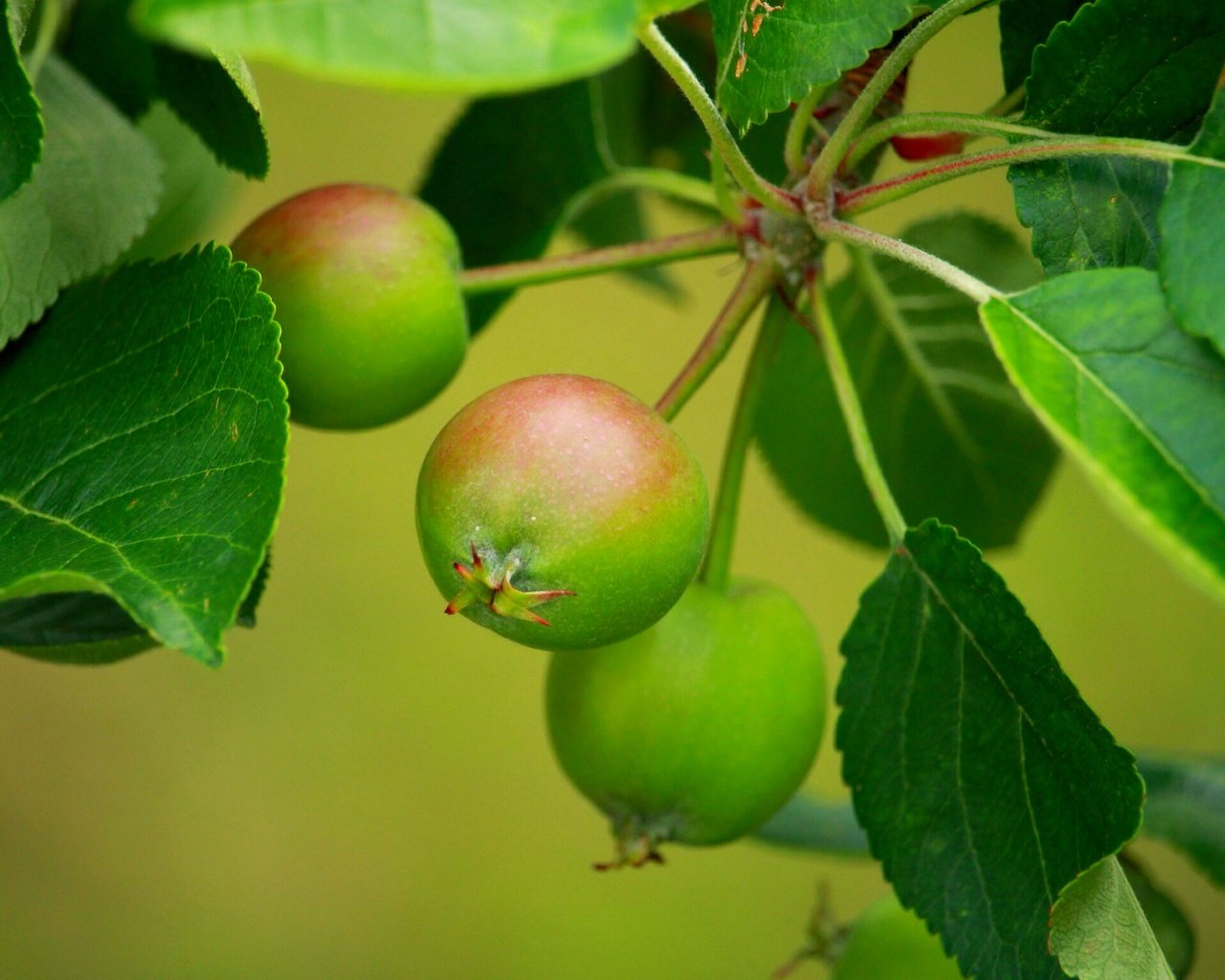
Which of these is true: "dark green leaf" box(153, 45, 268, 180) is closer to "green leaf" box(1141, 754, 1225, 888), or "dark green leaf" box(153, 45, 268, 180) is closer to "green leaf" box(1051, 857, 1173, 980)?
"green leaf" box(1051, 857, 1173, 980)

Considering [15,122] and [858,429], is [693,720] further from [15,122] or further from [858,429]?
[15,122]

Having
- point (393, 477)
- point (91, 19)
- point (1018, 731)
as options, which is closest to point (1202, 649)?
point (393, 477)

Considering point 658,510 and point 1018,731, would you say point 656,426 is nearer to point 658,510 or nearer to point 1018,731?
point 658,510

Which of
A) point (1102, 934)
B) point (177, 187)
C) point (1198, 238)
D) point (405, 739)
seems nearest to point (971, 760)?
point (1102, 934)

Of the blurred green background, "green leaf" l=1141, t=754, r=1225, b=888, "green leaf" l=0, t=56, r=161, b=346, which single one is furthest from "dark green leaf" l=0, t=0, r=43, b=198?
the blurred green background

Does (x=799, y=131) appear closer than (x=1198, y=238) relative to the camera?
No
